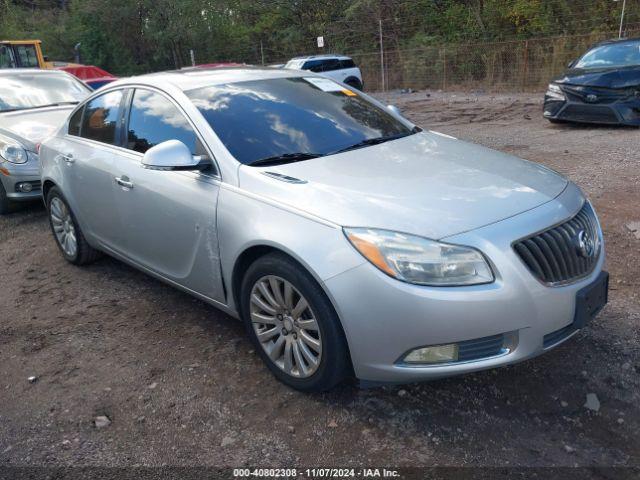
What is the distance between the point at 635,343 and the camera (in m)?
3.40

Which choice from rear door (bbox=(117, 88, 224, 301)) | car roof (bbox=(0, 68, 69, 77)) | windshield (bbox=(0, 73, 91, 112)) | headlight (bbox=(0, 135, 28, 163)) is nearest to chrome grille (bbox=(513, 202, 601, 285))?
rear door (bbox=(117, 88, 224, 301))

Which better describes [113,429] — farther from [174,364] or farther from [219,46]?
[219,46]

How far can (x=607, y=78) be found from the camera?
9.73 m

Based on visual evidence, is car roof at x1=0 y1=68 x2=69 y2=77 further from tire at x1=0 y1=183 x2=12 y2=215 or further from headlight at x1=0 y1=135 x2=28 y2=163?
tire at x1=0 y1=183 x2=12 y2=215

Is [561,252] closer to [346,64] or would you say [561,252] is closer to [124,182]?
[124,182]

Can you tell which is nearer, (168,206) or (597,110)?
(168,206)

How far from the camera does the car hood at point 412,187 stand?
2748 mm

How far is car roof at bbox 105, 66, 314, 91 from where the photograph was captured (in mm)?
3975

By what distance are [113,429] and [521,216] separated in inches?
Answer: 88.2

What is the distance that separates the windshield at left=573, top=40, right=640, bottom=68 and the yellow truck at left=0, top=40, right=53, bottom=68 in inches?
543

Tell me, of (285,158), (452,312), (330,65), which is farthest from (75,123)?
(330,65)

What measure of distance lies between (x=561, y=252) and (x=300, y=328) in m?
1.30

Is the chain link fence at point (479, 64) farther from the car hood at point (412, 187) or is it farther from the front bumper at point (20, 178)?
the car hood at point (412, 187)

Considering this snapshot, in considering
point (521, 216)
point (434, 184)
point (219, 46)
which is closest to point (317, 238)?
point (434, 184)
